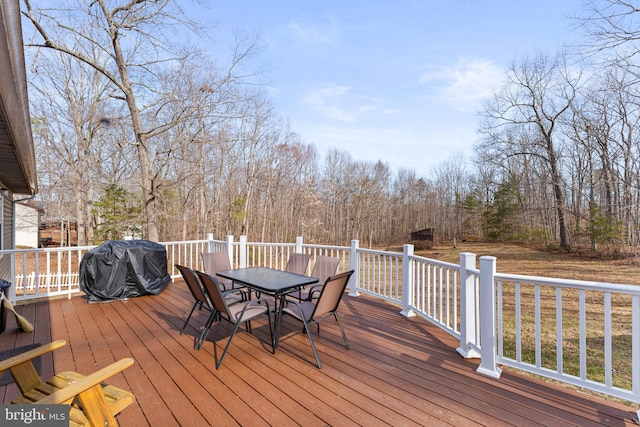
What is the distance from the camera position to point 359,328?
3.80 meters

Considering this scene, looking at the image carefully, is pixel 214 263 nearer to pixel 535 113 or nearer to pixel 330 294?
pixel 330 294

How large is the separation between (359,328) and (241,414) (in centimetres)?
199

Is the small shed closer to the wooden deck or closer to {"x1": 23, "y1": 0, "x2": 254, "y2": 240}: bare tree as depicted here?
{"x1": 23, "y1": 0, "x2": 254, "y2": 240}: bare tree

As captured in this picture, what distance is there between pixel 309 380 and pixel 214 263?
2810 mm

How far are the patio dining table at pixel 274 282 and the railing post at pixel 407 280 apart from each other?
1.27m

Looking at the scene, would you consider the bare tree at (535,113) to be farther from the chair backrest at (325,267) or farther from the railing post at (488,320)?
the railing post at (488,320)

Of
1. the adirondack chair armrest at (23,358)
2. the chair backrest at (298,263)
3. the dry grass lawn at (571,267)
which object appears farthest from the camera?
the dry grass lawn at (571,267)

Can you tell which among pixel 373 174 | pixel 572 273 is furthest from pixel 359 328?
pixel 373 174

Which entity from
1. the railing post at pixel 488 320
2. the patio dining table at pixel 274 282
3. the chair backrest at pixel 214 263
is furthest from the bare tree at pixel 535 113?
the chair backrest at pixel 214 263

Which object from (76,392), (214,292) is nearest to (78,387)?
(76,392)

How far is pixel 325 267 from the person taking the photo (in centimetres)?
417

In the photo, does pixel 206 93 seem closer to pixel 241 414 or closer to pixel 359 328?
pixel 359 328

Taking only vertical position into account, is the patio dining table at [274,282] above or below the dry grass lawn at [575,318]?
above

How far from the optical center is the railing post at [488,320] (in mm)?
2646
